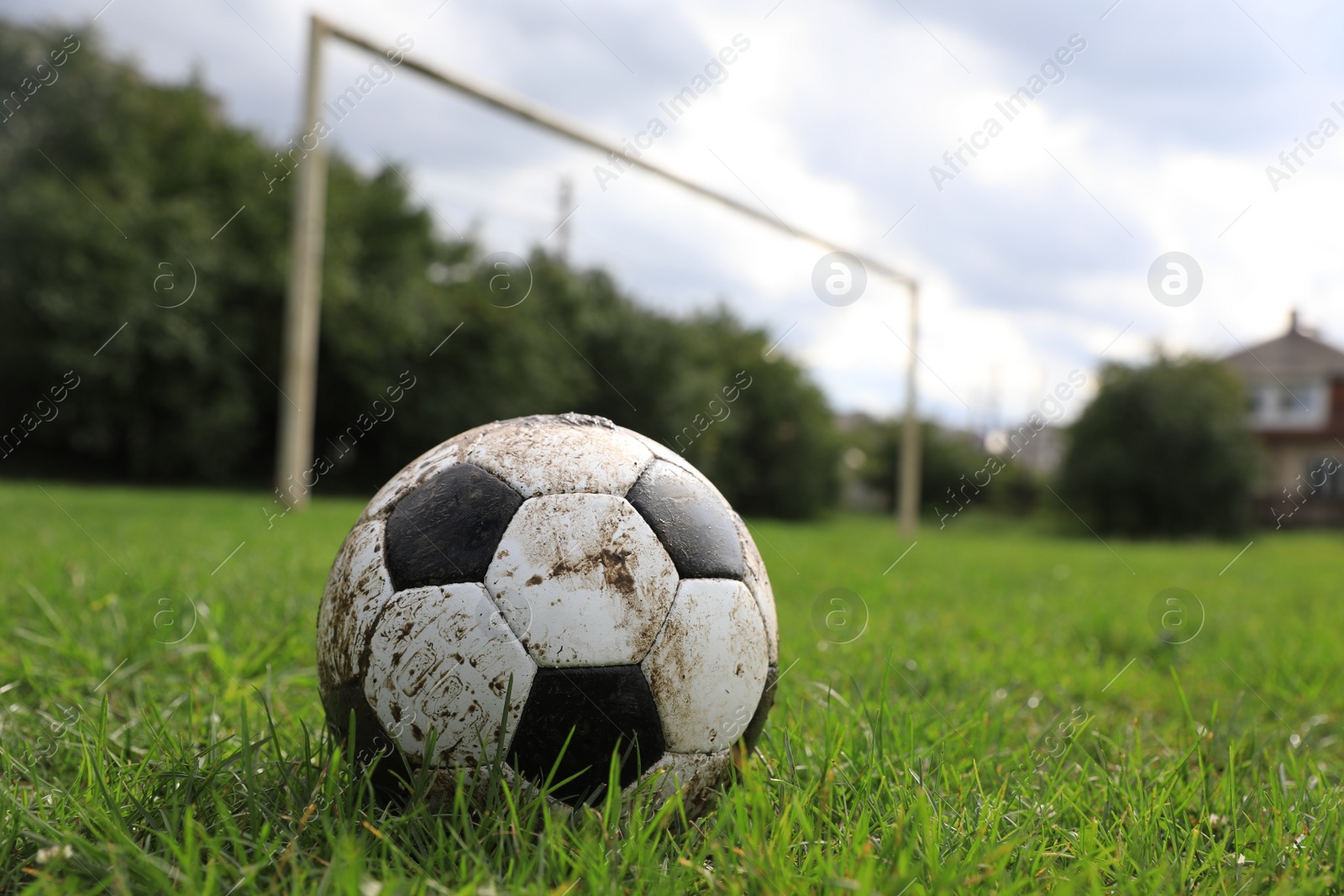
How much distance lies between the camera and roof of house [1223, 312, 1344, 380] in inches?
1416

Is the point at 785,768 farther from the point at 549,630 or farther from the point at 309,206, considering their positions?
the point at 309,206

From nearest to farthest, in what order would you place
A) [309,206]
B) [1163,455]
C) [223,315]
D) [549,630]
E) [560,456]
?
[549,630], [560,456], [309,206], [223,315], [1163,455]

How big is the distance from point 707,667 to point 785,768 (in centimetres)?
36

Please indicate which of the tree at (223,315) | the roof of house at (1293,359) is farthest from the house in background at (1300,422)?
the tree at (223,315)

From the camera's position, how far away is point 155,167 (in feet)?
58.6

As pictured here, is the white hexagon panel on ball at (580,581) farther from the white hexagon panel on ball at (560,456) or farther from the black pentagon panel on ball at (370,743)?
the black pentagon panel on ball at (370,743)

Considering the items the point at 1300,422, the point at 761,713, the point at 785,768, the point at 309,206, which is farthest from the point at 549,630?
the point at 1300,422

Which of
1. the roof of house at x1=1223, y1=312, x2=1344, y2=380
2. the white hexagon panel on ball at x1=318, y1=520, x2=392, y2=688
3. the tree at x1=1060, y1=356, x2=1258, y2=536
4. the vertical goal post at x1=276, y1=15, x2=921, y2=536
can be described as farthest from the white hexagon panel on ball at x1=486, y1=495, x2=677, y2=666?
the roof of house at x1=1223, y1=312, x2=1344, y2=380

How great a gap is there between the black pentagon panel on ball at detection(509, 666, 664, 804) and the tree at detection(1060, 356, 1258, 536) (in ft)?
84.1

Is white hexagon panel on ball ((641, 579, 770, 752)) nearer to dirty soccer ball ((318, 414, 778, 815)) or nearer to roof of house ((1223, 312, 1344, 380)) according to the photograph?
dirty soccer ball ((318, 414, 778, 815))

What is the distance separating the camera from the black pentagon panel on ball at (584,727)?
1590 mm

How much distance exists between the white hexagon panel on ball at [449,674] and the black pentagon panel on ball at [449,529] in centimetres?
4

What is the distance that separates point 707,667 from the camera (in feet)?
5.60

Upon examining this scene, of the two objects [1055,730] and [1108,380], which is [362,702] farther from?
[1108,380]
